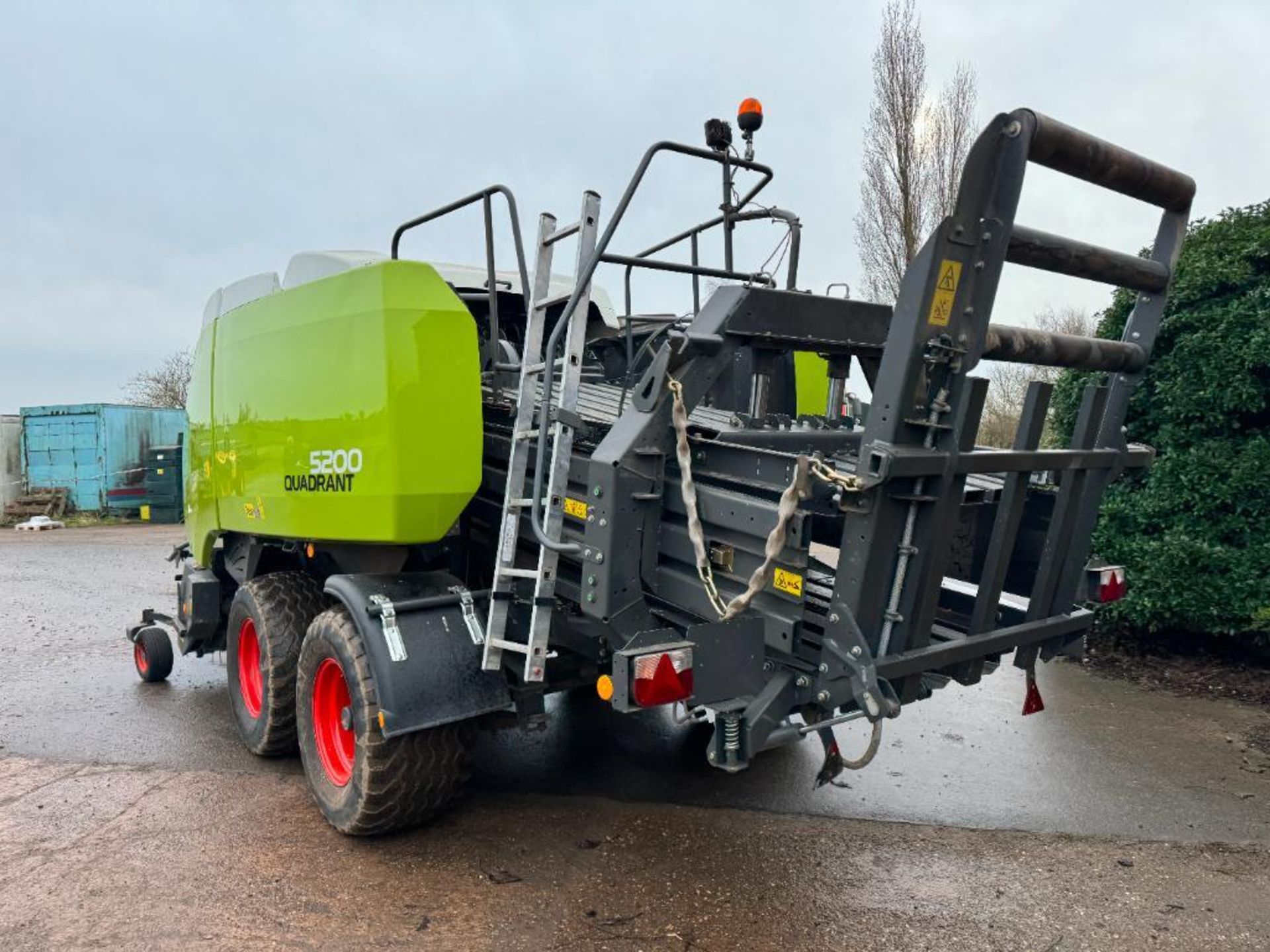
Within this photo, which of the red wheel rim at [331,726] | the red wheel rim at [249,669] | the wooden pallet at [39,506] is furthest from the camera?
the wooden pallet at [39,506]

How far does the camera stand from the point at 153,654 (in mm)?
5863

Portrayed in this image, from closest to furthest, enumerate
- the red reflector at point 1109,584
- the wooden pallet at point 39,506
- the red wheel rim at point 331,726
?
the red reflector at point 1109,584
the red wheel rim at point 331,726
the wooden pallet at point 39,506

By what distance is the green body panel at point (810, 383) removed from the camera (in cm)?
578

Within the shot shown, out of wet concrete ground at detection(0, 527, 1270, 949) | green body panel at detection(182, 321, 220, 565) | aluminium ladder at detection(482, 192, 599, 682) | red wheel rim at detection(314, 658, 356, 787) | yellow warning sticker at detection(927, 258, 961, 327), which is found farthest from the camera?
green body panel at detection(182, 321, 220, 565)

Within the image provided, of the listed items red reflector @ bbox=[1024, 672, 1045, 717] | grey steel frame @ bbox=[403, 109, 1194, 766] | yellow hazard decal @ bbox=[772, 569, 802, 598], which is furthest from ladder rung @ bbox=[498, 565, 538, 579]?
red reflector @ bbox=[1024, 672, 1045, 717]

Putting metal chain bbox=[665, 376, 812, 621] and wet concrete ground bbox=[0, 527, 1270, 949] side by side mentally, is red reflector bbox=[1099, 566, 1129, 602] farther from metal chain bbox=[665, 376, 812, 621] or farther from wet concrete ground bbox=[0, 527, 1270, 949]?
metal chain bbox=[665, 376, 812, 621]

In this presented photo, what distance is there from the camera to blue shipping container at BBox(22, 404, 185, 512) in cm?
1734

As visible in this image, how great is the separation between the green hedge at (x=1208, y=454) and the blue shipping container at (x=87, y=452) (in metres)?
16.4

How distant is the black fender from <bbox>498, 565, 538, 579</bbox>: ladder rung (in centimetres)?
31

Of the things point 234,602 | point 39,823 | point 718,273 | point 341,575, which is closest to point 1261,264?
point 718,273

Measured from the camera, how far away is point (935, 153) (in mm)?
13578

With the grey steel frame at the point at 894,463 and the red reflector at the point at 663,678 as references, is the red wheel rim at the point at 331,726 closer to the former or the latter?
the grey steel frame at the point at 894,463

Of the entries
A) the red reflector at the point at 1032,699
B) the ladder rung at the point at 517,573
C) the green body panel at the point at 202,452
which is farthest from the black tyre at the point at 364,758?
the red reflector at the point at 1032,699

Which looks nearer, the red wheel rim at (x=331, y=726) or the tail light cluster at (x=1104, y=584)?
the tail light cluster at (x=1104, y=584)
